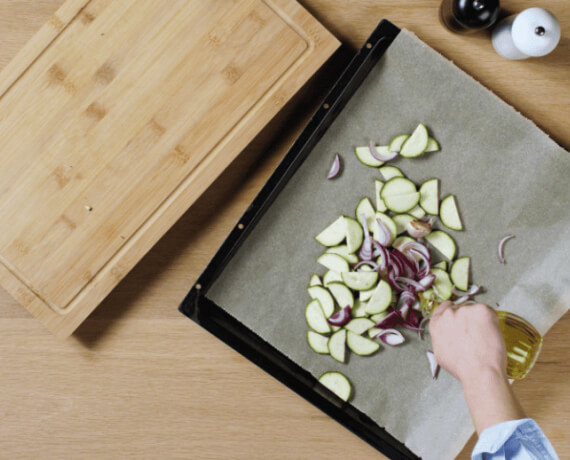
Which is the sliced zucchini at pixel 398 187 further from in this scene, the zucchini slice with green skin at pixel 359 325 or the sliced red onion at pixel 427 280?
the zucchini slice with green skin at pixel 359 325

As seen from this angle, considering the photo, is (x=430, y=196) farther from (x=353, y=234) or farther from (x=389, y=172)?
(x=353, y=234)

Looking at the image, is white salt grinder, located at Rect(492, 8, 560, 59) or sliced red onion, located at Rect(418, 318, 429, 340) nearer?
white salt grinder, located at Rect(492, 8, 560, 59)

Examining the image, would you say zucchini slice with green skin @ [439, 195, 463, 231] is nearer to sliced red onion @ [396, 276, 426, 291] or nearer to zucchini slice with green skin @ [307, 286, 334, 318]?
sliced red onion @ [396, 276, 426, 291]

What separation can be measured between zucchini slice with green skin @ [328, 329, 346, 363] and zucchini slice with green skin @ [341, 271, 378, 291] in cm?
14

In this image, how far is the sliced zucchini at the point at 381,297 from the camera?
1253 millimetres

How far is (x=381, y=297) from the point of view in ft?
4.12

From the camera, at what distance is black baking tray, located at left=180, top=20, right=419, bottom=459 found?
3.90ft

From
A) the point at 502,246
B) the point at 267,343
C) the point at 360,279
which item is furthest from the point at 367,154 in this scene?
the point at 267,343

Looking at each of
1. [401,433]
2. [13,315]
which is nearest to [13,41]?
[13,315]

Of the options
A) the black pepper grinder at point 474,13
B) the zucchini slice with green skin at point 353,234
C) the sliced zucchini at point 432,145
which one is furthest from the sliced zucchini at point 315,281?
the black pepper grinder at point 474,13

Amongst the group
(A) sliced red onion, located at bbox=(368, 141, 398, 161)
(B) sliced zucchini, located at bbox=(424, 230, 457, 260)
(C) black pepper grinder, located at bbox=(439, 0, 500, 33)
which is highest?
(C) black pepper grinder, located at bbox=(439, 0, 500, 33)

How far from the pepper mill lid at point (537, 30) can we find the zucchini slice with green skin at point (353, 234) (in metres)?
0.60

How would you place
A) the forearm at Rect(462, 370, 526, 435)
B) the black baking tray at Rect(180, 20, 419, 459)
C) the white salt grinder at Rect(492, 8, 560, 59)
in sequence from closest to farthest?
the forearm at Rect(462, 370, 526, 435) → the white salt grinder at Rect(492, 8, 560, 59) → the black baking tray at Rect(180, 20, 419, 459)

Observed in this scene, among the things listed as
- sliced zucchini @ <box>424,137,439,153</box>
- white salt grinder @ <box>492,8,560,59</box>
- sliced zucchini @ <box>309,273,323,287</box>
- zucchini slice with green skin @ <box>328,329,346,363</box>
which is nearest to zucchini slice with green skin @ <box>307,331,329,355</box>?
zucchini slice with green skin @ <box>328,329,346,363</box>
